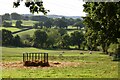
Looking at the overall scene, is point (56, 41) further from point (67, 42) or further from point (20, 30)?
point (20, 30)

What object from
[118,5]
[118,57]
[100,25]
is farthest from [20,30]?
[118,5]

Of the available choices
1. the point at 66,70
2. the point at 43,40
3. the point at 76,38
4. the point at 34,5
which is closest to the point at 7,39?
the point at 43,40

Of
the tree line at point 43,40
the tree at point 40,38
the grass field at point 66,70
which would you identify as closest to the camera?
the grass field at point 66,70

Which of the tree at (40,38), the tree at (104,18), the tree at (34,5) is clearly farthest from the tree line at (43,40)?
the tree at (34,5)

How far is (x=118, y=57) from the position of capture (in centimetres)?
5550

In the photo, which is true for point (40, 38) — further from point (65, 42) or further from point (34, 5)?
point (34, 5)

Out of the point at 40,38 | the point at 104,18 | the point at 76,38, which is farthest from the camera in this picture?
the point at 40,38

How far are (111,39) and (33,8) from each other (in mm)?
23569

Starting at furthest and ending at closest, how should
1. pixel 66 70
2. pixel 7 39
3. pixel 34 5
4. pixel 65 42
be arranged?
pixel 65 42 < pixel 7 39 < pixel 66 70 < pixel 34 5

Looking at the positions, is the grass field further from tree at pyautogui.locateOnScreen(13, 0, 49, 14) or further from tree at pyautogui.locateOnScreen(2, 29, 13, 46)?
tree at pyautogui.locateOnScreen(2, 29, 13, 46)

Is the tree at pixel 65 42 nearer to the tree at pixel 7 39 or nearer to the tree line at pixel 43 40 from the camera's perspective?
the tree line at pixel 43 40

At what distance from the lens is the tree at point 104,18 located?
27575mm

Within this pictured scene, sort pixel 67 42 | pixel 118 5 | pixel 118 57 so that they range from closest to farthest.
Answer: pixel 118 5, pixel 118 57, pixel 67 42

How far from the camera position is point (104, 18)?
32.7 meters
